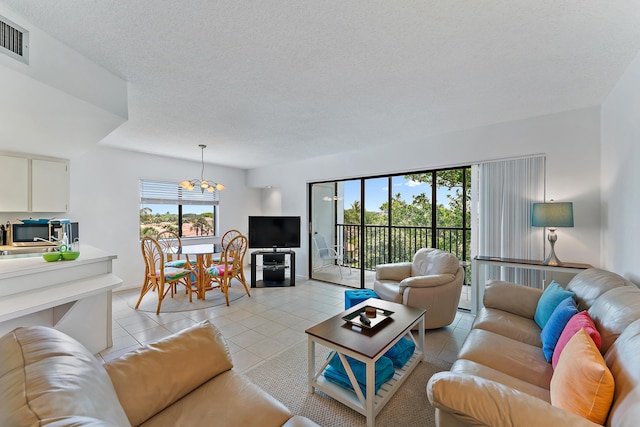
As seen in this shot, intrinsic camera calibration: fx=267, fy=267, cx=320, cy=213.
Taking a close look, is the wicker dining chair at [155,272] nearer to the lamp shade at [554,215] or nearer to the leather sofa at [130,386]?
the leather sofa at [130,386]

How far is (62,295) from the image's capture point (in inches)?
80.5

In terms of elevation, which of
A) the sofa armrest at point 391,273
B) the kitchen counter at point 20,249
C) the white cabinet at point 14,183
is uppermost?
the white cabinet at point 14,183

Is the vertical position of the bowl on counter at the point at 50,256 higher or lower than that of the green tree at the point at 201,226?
lower

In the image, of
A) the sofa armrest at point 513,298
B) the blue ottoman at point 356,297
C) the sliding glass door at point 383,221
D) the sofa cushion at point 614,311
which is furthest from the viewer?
the sliding glass door at point 383,221

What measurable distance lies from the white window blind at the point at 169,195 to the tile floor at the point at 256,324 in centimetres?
169

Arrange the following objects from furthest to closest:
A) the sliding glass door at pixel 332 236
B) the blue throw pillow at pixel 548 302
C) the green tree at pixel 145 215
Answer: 1. the sliding glass door at pixel 332 236
2. the green tree at pixel 145 215
3. the blue throw pillow at pixel 548 302

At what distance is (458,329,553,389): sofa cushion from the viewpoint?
4.95ft

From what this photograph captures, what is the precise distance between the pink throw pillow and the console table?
1.50 m

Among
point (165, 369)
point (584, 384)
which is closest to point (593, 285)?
point (584, 384)

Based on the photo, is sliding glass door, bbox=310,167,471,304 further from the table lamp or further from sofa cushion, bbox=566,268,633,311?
sofa cushion, bbox=566,268,633,311

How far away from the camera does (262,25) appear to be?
1.60 metres

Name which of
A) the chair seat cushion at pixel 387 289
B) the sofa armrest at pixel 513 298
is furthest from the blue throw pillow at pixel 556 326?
the chair seat cushion at pixel 387 289

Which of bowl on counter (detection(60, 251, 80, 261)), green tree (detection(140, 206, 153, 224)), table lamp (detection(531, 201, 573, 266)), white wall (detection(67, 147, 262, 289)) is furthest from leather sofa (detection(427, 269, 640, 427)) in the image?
green tree (detection(140, 206, 153, 224))

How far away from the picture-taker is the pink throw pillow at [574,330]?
4.30 ft
